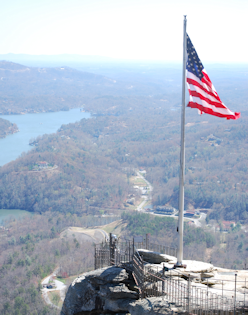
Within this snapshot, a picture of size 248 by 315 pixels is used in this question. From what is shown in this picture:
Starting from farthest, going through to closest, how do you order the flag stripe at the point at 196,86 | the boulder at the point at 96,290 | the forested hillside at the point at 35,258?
the forested hillside at the point at 35,258
the flag stripe at the point at 196,86
the boulder at the point at 96,290

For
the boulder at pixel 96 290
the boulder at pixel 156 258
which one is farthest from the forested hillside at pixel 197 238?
the boulder at pixel 96 290

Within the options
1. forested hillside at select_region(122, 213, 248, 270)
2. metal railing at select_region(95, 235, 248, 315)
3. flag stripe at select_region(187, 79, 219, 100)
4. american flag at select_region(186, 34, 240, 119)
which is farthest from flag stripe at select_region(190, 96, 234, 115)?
forested hillside at select_region(122, 213, 248, 270)

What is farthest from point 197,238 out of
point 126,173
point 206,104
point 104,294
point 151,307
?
point 126,173

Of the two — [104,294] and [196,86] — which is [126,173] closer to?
[104,294]

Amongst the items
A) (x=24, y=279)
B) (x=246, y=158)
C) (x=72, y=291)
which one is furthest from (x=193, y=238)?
(x=246, y=158)

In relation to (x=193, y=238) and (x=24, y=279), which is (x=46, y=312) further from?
(x=193, y=238)

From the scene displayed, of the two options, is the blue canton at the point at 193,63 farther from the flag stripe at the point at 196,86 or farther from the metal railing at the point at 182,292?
the metal railing at the point at 182,292
